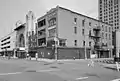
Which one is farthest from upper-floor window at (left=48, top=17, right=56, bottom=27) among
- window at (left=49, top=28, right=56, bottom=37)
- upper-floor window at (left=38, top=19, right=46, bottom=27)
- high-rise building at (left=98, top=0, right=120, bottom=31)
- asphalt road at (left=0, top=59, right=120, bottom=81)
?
A: high-rise building at (left=98, top=0, right=120, bottom=31)

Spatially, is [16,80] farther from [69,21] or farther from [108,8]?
[108,8]

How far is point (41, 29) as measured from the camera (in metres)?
44.2

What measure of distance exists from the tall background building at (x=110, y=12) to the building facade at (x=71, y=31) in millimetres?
59177

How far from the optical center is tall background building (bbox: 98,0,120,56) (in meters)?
101

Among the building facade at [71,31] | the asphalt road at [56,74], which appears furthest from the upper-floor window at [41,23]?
the asphalt road at [56,74]

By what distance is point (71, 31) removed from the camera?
1500 inches

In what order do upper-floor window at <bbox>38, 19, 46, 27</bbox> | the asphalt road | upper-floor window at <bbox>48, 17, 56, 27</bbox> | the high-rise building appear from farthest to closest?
the high-rise building, upper-floor window at <bbox>38, 19, 46, 27</bbox>, upper-floor window at <bbox>48, 17, 56, 27</bbox>, the asphalt road

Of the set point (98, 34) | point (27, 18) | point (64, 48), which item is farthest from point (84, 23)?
point (27, 18)

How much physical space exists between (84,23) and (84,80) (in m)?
34.4

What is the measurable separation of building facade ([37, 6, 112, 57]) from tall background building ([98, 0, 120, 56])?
59.2 m

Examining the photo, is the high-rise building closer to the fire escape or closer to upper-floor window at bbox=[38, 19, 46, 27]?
the fire escape

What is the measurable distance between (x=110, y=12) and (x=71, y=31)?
84.6 m

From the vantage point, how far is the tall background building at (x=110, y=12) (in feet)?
332

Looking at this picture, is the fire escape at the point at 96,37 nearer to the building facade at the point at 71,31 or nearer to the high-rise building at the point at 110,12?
the building facade at the point at 71,31
